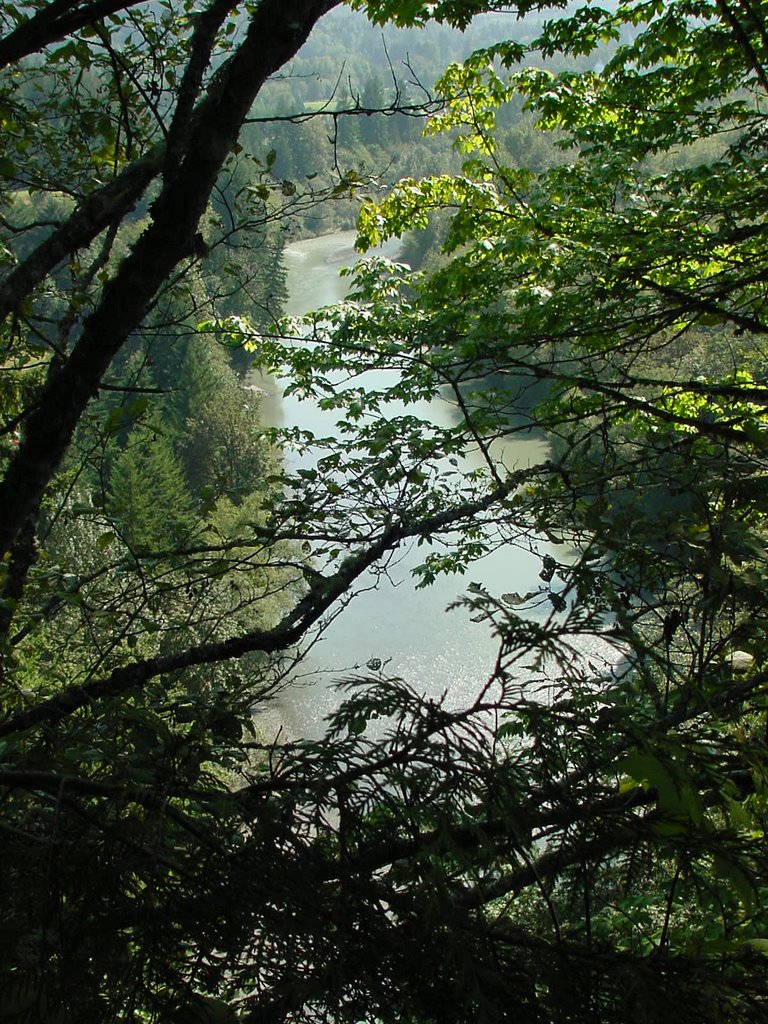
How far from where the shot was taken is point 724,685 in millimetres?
1332

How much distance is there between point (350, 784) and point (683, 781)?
425 millimetres

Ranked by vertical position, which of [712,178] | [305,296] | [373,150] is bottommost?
[712,178]

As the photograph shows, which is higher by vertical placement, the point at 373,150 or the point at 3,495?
the point at 373,150

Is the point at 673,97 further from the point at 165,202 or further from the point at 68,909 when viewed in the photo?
the point at 68,909

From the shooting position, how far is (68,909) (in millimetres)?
1178

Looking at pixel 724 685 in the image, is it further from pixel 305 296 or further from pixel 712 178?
pixel 305 296

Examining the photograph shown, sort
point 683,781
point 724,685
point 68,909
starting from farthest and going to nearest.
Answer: point 724,685 → point 68,909 → point 683,781

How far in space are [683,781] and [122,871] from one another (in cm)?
71

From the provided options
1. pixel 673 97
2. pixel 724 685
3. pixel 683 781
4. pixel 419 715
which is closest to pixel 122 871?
pixel 419 715

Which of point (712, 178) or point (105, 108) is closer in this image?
point (105, 108)

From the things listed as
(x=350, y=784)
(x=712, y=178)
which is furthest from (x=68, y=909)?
(x=712, y=178)

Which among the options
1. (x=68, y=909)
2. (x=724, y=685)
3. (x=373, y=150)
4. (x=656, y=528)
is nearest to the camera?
(x=68, y=909)

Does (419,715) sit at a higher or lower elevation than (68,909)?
higher

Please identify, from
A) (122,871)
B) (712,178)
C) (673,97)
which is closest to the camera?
(122,871)
